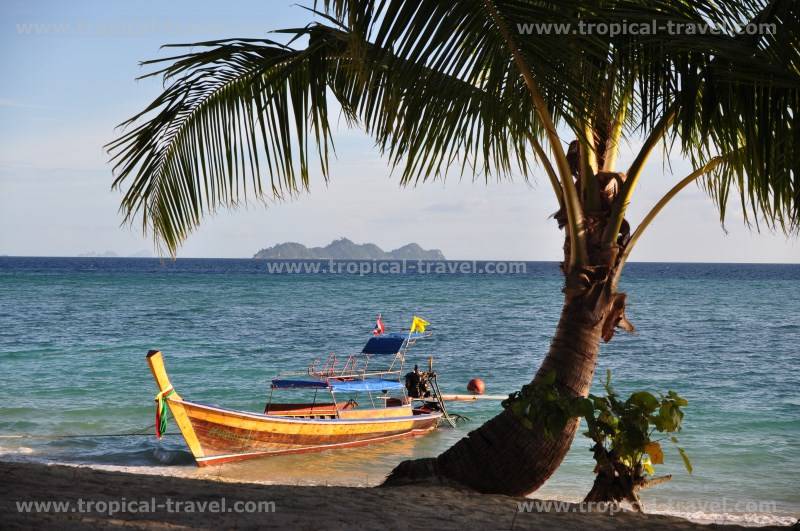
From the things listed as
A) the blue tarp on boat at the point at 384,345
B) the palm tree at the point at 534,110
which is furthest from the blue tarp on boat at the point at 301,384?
the palm tree at the point at 534,110

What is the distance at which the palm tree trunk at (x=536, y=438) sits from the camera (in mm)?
5266

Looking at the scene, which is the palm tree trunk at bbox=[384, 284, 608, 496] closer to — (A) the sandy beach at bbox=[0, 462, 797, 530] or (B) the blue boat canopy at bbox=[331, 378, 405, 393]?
(A) the sandy beach at bbox=[0, 462, 797, 530]

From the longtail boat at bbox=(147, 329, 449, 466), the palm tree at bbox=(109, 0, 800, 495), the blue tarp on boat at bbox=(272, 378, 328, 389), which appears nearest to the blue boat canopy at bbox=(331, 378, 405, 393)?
the longtail boat at bbox=(147, 329, 449, 466)

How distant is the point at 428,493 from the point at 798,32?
11.7 ft

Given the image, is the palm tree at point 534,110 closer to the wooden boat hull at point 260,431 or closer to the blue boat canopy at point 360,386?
the wooden boat hull at point 260,431

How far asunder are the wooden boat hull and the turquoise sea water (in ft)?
0.73

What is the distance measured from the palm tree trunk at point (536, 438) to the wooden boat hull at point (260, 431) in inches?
236

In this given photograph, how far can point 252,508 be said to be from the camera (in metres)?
4.65

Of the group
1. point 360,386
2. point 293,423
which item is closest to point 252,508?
point 293,423

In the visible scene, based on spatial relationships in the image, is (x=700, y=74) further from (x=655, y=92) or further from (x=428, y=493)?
(x=428, y=493)

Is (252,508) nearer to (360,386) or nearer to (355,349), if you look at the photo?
(360,386)

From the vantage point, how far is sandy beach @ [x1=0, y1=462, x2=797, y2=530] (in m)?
4.23

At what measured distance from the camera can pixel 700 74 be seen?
14.3 ft

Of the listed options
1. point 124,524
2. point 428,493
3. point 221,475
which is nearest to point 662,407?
point 428,493
